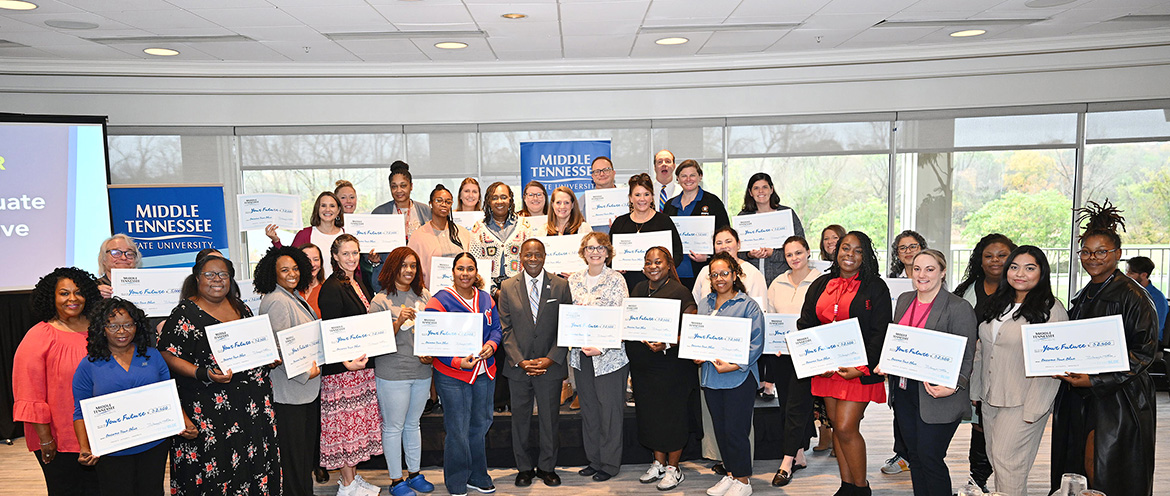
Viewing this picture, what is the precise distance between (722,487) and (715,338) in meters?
1.12

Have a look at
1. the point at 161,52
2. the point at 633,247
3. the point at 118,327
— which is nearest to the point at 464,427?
the point at 633,247

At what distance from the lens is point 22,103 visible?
296 inches

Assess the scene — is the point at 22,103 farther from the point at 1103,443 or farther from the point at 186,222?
the point at 1103,443

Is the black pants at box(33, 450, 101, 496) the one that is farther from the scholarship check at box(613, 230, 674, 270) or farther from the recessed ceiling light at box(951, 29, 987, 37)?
the recessed ceiling light at box(951, 29, 987, 37)

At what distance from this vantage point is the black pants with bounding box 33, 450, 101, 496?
333 centimetres

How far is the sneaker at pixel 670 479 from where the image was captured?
4.41 metres

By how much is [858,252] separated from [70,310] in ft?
13.8

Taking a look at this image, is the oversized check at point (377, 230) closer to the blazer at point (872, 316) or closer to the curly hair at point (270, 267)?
the curly hair at point (270, 267)

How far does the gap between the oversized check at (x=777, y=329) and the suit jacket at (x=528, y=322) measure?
1394mm

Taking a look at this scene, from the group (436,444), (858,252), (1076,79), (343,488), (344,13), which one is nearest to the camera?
(858,252)

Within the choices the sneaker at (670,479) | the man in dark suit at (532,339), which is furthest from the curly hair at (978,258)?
the man in dark suit at (532,339)

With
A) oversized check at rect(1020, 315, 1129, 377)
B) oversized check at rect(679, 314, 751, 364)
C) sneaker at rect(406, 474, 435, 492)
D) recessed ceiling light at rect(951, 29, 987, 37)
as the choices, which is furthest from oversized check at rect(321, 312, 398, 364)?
recessed ceiling light at rect(951, 29, 987, 37)

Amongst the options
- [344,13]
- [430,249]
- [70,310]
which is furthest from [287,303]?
[344,13]

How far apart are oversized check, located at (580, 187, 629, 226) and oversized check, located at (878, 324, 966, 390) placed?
242 cm
